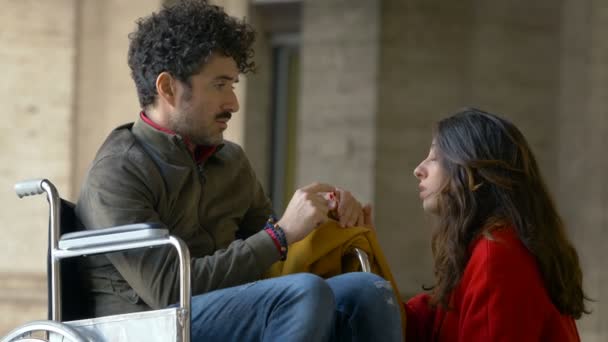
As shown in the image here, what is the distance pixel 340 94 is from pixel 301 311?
433cm

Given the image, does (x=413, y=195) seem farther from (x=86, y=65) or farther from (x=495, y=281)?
(x=495, y=281)

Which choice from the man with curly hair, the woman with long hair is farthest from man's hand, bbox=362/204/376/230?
the woman with long hair

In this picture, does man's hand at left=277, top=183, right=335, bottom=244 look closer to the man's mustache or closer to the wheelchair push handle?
the man's mustache

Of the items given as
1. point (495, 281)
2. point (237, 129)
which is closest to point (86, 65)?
point (237, 129)

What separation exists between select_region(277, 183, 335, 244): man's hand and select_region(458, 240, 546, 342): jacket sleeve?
1.28 ft

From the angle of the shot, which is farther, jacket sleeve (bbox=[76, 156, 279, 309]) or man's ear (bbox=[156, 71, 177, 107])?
man's ear (bbox=[156, 71, 177, 107])

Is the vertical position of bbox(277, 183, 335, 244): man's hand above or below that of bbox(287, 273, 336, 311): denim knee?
above

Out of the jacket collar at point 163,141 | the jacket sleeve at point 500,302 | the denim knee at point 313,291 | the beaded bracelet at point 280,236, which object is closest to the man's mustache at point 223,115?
the jacket collar at point 163,141

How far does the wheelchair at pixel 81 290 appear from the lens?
240 cm

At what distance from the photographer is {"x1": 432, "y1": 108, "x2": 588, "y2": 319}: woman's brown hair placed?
109 inches

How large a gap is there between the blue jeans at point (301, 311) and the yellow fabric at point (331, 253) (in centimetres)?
25

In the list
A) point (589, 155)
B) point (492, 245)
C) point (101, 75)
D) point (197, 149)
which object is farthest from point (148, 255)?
point (101, 75)

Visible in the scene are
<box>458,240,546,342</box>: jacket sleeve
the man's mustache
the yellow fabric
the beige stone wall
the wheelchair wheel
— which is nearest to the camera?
the wheelchair wheel

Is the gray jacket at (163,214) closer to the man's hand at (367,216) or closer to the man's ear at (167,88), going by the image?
the man's ear at (167,88)
